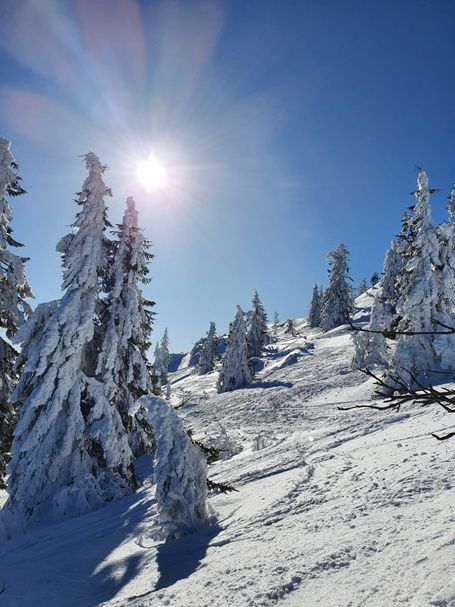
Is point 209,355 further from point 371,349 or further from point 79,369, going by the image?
point 79,369

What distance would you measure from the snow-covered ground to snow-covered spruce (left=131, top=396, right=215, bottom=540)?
347mm

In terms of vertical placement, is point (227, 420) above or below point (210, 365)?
below

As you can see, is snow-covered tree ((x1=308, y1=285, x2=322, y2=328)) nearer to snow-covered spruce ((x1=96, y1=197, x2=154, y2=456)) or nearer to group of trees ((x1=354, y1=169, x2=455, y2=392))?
group of trees ((x1=354, y1=169, x2=455, y2=392))

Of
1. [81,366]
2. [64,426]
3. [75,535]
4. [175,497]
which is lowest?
[75,535]

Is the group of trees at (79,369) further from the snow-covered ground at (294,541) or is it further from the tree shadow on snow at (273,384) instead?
the tree shadow on snow at (273,384)

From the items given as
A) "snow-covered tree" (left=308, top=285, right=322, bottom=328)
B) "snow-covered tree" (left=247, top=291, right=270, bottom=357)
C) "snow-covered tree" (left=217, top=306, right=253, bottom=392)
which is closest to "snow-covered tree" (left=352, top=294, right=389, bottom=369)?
"snow-covered tree" (left=217, top=306, right=253, bottom=392)

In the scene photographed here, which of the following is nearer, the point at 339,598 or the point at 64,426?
the point at 339,598

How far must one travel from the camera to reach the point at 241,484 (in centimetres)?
988

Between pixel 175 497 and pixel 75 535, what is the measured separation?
11.4 ft

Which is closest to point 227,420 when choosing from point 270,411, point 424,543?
point 270,411

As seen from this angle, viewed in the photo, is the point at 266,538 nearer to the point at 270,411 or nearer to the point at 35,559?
the point at 35,559

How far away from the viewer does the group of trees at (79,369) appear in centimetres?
1257

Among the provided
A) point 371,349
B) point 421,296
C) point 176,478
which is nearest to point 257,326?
point 371,349

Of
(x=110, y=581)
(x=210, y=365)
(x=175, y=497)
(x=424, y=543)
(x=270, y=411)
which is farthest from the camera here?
(x=210, y=365)
